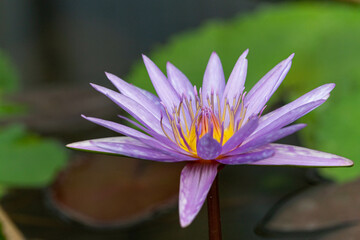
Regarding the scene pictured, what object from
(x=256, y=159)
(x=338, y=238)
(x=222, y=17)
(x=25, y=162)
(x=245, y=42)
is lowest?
(x=338, y=238)

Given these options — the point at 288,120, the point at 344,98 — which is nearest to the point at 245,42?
the point at 344,98

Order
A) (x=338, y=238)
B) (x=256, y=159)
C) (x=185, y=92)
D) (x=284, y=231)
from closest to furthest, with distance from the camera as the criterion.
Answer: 1. (x=256, y=159)
2. (x=185, y=92)
3. (x=338, y=238)
4. (x=284, y=231)

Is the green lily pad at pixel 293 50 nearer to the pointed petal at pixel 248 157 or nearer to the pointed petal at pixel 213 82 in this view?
the pointed petal at pixel 213 82

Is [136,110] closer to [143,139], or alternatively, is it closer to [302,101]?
[143,139]

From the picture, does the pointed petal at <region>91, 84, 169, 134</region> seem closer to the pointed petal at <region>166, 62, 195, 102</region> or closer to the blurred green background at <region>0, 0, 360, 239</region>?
the pointed petal at <region>166, 62, 195, 102</region>

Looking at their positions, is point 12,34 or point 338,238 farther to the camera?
point 12,34

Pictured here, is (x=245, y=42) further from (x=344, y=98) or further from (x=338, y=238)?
(x=338, y=238)

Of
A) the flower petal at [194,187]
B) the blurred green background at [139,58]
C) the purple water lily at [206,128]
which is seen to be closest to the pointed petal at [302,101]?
the purple water lily at [206,128]

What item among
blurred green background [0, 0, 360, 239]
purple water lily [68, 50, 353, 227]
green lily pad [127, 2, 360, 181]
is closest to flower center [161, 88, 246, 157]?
purple water lily [68, 50, 353, 227]
